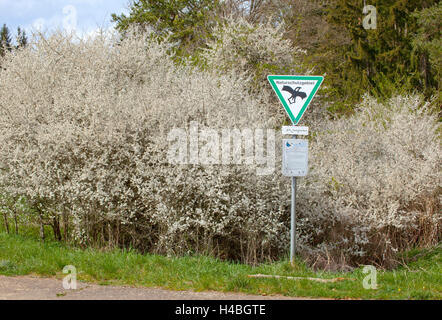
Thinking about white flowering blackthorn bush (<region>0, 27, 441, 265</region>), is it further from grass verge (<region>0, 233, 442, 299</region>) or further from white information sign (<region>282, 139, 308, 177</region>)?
white information sign (<region>282, 139, 308, 177</region>)

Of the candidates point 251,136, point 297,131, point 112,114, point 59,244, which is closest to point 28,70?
point 112,114

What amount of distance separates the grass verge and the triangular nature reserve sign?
218 centimetres

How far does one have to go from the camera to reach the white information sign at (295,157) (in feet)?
22.1

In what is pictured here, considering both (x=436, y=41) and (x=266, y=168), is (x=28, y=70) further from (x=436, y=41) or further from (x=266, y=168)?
(x=436, y=41)

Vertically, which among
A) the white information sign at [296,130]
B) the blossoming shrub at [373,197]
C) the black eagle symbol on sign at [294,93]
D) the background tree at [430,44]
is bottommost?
the blossoming shrub at [373,197]

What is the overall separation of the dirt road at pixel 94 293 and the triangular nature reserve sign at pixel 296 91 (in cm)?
267

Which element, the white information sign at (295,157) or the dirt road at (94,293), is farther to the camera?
the white information sign at (295,157)

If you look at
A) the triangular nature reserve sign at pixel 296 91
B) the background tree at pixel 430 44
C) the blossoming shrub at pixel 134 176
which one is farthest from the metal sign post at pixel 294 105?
the background tree at pixel 430 44

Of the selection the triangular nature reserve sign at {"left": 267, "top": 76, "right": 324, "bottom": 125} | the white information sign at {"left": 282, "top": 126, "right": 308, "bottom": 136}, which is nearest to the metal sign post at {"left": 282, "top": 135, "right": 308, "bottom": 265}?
the white information sign at {"left": 282, "top": 126, "right": 308, "bottom": 136}

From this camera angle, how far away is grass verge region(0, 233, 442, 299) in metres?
5.47

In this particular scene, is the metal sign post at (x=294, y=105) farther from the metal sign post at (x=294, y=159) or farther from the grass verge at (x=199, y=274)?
the grass verge at (x=199, y=274)

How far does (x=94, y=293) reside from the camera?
5375 mm

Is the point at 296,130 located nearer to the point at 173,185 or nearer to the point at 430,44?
the point at 173,185

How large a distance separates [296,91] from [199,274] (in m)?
2.84
